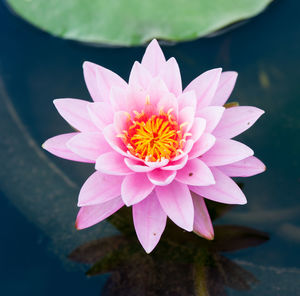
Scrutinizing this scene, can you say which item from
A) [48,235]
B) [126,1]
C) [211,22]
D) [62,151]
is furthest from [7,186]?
[211,22]

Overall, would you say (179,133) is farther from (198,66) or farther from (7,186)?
(7,186)

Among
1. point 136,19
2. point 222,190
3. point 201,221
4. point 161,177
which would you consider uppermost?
point 136,19

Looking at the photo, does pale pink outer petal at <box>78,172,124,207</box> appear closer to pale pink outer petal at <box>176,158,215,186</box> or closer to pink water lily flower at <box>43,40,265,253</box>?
pink water lily flower at <box>43,40,265,253</box>

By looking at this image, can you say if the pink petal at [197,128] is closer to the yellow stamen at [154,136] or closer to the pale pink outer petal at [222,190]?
the yellow stamen at [154,136]

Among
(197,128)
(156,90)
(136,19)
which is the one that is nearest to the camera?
(197,128)

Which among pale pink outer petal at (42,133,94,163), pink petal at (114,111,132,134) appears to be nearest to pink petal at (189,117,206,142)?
pink petal at (114,111,132,134)

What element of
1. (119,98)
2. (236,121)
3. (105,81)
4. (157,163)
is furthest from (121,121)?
(236,121)

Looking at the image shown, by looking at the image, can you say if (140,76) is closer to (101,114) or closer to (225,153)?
(101,114)
